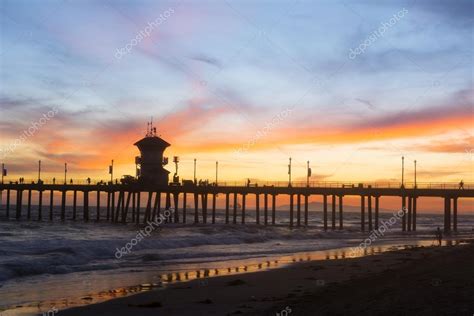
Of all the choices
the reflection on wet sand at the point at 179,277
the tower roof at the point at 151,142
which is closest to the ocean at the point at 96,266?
the reflection on wet sand at the point at 179,277

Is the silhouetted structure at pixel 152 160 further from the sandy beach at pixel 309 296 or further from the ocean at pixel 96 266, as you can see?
the sandy beach at pixel 309 296

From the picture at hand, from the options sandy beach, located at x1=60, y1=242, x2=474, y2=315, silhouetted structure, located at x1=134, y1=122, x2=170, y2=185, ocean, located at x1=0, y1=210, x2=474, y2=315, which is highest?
silhouetted structure, located at x1=134, y1=122, x2=170, y2=185

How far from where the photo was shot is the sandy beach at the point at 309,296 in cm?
1098

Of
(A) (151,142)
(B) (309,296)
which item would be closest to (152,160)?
(A) (151,142)

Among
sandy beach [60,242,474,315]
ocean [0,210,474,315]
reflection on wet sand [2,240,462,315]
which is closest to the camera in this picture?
sandy beach [60,242,474,315]

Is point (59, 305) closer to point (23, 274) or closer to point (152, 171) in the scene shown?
point (23, 274)

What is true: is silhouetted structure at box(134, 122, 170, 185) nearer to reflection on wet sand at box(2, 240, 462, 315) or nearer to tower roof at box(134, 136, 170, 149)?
tower roof at box(134, 136, 170, 149)

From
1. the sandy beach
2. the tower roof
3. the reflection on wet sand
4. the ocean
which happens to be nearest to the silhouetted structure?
the tower roof

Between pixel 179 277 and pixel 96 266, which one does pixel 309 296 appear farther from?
pixel 96 266

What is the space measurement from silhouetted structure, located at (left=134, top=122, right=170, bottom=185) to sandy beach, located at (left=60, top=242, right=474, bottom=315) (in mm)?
42242

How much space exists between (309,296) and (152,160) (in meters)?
49.5

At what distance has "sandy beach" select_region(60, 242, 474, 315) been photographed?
36.0 ft

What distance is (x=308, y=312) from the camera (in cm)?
1179

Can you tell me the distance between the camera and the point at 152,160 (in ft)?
207
